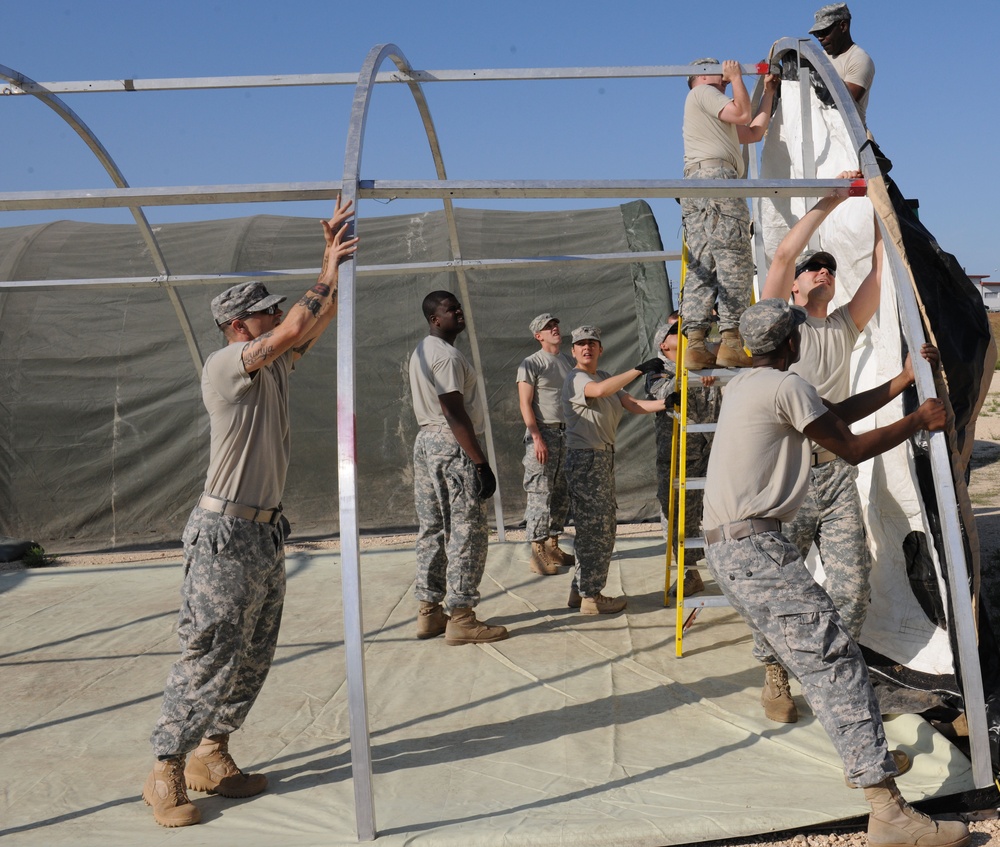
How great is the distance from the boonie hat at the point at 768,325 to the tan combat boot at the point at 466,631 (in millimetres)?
2590

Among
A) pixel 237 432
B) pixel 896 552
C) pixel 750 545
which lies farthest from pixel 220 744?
pixel 896 552

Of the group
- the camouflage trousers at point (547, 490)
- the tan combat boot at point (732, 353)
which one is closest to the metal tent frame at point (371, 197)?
the tan combat boot at point (732, 353)

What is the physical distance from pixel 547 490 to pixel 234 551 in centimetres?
393

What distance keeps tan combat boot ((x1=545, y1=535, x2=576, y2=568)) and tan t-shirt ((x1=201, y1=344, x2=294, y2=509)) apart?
3789 mm

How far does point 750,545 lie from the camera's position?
311 centimetres

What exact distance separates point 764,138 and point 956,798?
369 cm

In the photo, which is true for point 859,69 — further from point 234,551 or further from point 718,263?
point 234,551

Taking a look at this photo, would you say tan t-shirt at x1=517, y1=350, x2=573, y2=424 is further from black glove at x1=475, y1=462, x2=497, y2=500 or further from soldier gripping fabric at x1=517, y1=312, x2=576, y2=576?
black glove at x1=475, y1=462, x2=497, y2=500

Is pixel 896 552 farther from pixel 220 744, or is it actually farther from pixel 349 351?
pixel 220 744

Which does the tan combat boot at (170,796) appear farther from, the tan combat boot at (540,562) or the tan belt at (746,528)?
A: the tan combat boot at (540,562)

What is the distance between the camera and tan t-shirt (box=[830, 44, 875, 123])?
14.9 feet

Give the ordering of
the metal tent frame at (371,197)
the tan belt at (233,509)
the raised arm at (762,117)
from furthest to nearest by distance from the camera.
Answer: the raised arm at (762,117), the tan belt at (233,509), the metal tent frame at (371,197)

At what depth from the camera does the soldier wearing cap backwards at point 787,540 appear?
2908 millimetres

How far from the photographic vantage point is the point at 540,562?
6879 mm
